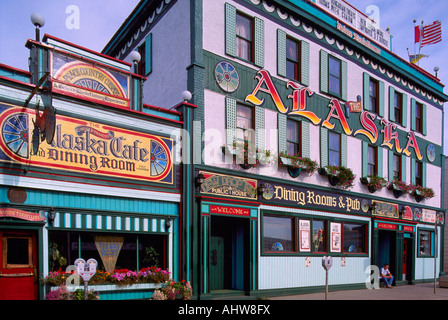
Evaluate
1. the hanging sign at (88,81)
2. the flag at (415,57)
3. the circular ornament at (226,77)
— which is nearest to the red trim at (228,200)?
the hanging sign at (88,81)

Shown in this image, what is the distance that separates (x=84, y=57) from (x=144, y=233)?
498cm

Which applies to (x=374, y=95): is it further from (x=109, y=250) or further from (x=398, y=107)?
(x=109, y=250)

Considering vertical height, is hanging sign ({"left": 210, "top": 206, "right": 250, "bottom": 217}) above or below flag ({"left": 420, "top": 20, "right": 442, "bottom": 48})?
below

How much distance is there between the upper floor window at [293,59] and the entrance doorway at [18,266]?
11.1m

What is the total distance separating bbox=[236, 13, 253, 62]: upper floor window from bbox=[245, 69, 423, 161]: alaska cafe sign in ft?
2.77

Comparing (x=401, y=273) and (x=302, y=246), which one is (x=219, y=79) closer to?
(x=302, y=246)

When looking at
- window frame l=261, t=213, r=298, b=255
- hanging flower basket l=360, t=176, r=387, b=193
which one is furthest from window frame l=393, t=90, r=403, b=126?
window frame l=261, t=213, r=298, b=255

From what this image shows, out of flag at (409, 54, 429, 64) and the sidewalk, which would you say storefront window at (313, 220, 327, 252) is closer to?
the sidewalk

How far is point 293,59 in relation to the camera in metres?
16.3

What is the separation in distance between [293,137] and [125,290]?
28.5ft

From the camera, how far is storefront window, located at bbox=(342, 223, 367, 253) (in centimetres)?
1747

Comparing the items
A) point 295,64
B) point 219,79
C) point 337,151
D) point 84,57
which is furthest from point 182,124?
point 337,151

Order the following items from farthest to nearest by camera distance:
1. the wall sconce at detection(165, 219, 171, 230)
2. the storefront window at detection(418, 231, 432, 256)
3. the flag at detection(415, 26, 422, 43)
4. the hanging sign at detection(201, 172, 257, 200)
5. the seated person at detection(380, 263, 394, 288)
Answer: the flag at detection(415, 26, 422, 43) → the storefront window at detection(418, 231, 432, 256) → the seated person at detection(380, 263, 394, 288) → the hanging sign at detection(201, 172, 257, 200) → the wall sconce at detection(165, 219, 171, 230)

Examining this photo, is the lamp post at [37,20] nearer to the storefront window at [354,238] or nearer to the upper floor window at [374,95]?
the storefront window at [354,238]
